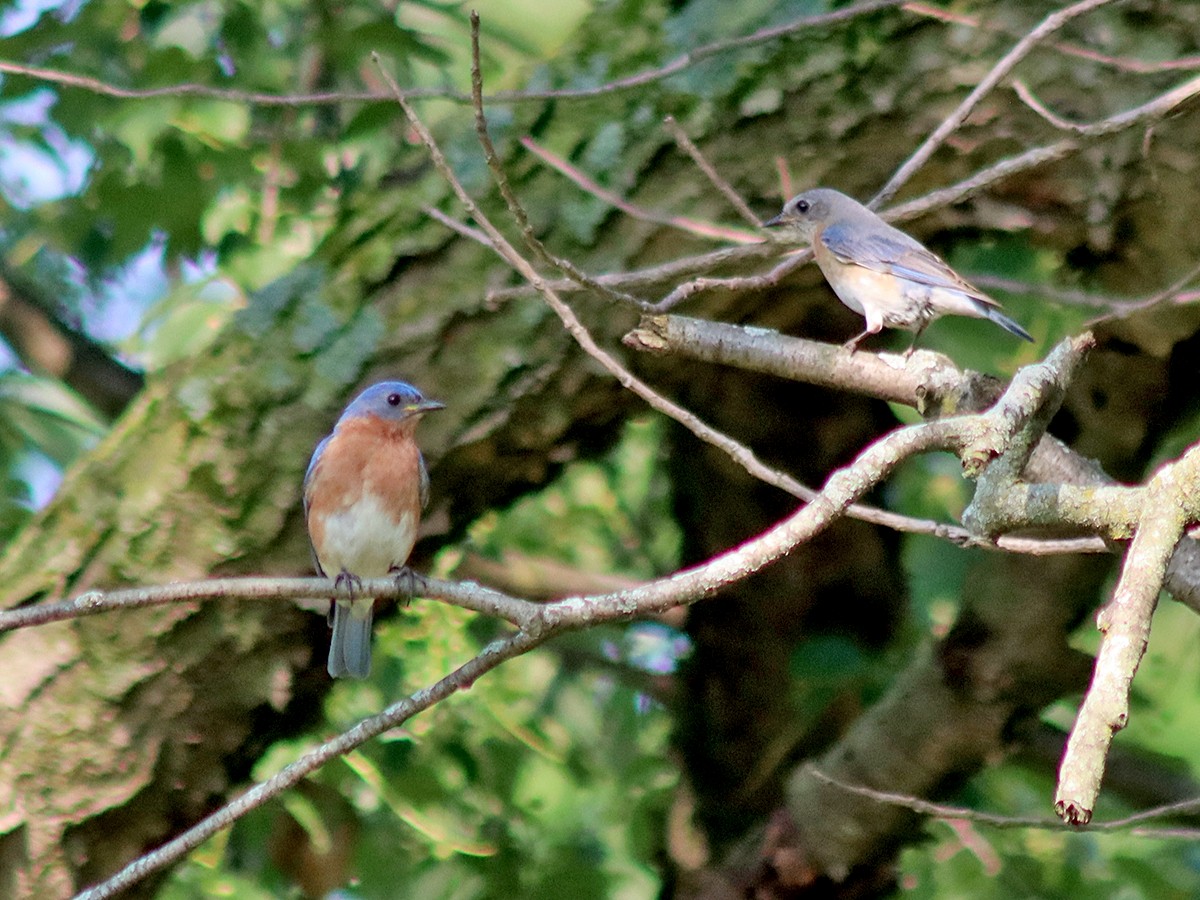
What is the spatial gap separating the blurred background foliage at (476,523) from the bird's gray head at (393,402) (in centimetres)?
→ 43

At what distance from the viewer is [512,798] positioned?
5.44 metres

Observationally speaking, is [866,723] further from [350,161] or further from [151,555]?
[350,161]

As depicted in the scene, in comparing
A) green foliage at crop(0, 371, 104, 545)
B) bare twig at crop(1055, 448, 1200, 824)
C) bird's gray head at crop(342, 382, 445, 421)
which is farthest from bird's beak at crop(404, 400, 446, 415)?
bare twig at crop(1055, 448, 1200, 824)

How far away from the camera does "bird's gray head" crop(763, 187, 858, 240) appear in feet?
13.3

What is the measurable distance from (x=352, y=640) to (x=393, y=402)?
2.65ft

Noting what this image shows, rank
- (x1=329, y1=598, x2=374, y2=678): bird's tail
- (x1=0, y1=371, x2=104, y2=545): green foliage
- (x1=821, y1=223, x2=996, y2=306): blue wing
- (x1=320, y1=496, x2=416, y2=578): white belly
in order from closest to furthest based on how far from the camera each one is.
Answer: (x1=821, y1=223, x2=996, y2=306): blue wing, (x1=329, y1=598, x2=374, y2=678): bird's tail, (x1=320, y1=496, x2=416, y2=578): white belly, (x1=0, y1=371, x2=104, y2=545): green foliage

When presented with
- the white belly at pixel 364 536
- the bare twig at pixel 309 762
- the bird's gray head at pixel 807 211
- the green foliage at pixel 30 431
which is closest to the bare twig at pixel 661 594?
the bare twig at pixel 309 762

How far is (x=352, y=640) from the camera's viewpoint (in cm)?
448

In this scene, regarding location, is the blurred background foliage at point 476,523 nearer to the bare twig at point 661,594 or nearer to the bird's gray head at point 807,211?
the bird's gray head at point 807,211

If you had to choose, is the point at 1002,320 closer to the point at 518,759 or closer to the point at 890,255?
the point at 890,255

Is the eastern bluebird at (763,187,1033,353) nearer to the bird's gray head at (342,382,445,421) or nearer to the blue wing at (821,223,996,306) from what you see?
the blue wing at (821,223,996,306)

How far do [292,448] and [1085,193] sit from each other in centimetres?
271

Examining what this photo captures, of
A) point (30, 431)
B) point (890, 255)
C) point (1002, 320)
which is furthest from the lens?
point (30, 431)

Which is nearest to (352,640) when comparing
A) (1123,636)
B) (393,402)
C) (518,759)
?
(393,402)
